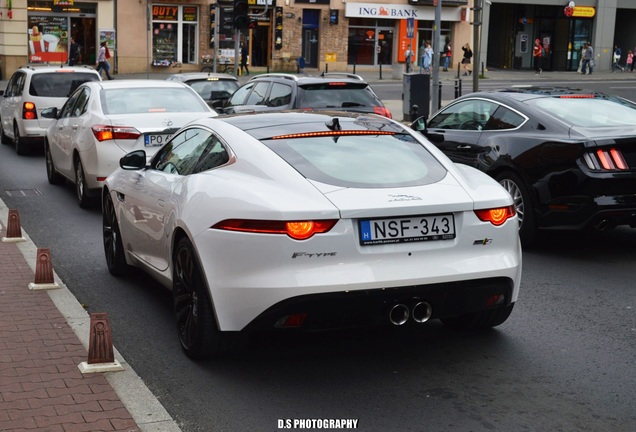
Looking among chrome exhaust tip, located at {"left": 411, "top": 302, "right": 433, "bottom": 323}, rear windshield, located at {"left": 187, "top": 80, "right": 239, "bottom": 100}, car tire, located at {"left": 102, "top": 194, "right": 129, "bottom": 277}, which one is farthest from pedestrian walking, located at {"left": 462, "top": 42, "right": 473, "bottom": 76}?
chrome exhaust tip, located at {"left": 411, "top": 302, "right": 433, "bottom": 323}

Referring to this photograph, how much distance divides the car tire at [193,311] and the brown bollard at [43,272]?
2003mm

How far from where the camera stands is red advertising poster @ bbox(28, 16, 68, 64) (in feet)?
151

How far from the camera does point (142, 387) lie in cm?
560

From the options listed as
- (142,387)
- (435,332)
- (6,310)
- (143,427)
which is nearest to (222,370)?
(142,387)

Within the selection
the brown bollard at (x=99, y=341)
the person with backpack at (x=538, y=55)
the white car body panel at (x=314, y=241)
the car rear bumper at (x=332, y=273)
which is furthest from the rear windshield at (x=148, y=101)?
the person with backpack at (x=538, y=55)

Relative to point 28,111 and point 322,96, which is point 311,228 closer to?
point 322,96

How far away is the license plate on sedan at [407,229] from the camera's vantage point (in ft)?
18.2

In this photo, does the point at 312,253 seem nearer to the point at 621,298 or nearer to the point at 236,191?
the point at 236,191

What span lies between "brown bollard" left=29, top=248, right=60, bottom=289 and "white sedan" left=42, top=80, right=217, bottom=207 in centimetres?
381

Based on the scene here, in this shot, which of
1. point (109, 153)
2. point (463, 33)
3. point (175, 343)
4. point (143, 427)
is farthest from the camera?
point (463, 33)

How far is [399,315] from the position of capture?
5648 millimetres

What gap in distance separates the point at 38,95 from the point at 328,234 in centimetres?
1486

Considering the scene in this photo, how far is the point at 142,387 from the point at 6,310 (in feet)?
7.05

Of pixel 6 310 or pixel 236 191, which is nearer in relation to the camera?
pixel 236 191
